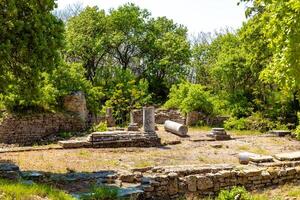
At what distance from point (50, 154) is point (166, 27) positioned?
2852cm

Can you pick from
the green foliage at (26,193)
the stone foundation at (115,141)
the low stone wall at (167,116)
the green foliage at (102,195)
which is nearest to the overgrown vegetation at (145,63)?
the low stone wall at (167,116)

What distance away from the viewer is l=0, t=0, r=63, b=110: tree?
12.6m

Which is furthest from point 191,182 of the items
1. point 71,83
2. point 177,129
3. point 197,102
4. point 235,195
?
point 197,102

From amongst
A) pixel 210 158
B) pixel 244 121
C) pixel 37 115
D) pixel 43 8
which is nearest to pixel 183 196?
pixel 210 158

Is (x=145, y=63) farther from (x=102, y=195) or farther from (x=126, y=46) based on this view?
(x=102, y=195)

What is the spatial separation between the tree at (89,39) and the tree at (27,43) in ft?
82.1

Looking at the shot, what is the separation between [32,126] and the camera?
2375 cm

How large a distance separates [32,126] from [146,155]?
8.37 metres

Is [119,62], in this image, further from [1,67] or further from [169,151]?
[1,67]

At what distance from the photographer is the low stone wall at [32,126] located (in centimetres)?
2298

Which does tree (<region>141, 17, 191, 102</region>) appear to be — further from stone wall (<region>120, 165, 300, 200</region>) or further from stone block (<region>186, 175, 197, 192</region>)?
stone block (<region>186, 175, 197, 192</region>)

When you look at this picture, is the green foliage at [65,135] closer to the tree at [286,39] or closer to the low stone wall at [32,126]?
the low stone wall at [32,126]

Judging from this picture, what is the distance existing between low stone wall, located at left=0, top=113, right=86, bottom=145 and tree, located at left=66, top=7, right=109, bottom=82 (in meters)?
14.3

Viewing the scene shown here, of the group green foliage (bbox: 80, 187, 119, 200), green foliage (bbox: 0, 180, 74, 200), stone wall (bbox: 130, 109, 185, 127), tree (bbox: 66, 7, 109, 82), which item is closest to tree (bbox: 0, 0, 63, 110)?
green foliage (bbox: 80, 187, 119, 200)
